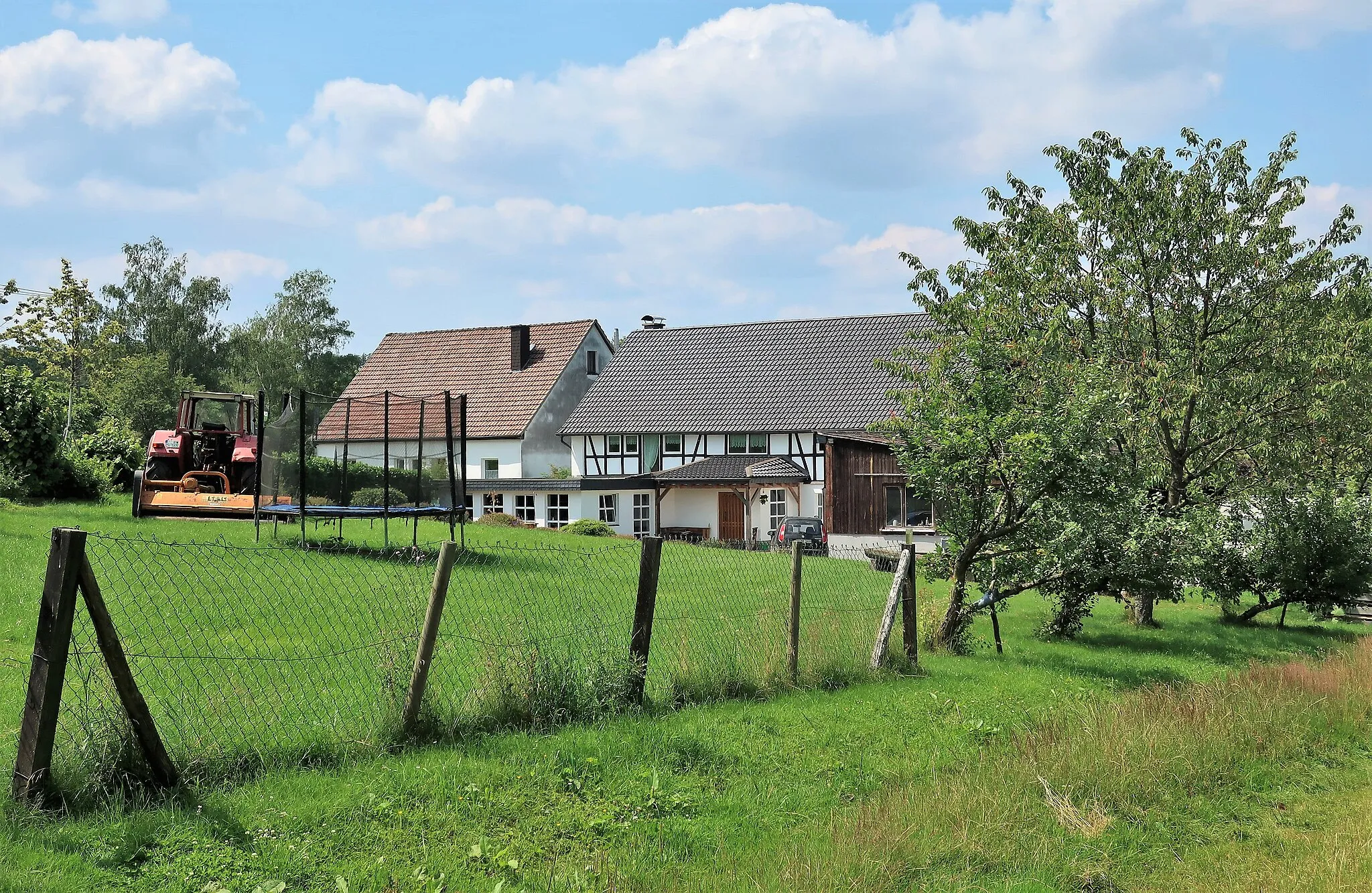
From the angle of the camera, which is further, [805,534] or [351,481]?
[805,534]

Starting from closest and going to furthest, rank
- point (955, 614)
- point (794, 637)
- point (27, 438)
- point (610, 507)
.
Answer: point (794, 637) < point (955, 614) < point (27, 438) < point (610, 507)

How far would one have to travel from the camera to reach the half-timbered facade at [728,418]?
4206 cm

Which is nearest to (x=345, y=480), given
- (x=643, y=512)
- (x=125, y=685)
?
(x=125, y=685)

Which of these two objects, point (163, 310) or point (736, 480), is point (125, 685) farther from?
point (163, 310)

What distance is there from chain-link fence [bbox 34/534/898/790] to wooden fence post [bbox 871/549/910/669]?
105 mm

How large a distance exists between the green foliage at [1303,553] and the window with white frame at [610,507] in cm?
2596

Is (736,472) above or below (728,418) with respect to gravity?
below

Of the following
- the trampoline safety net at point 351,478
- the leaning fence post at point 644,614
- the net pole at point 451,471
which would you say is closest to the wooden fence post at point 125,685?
the leaning fence post at point 644,614

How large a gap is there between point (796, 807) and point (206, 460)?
61.9 ft

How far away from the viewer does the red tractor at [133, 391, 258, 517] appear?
20.5 m

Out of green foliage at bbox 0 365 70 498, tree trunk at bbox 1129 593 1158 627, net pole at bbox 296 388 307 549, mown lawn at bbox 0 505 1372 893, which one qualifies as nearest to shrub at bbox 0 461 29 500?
green foliage at bbox 0 365 70 498

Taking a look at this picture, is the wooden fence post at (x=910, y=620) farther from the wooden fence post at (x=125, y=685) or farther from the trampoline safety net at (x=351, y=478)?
the trampoline safety net at (x=351, y=478)

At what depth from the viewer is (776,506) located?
1649 inches

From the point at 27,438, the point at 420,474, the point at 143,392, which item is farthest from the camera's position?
the point at 143,392
